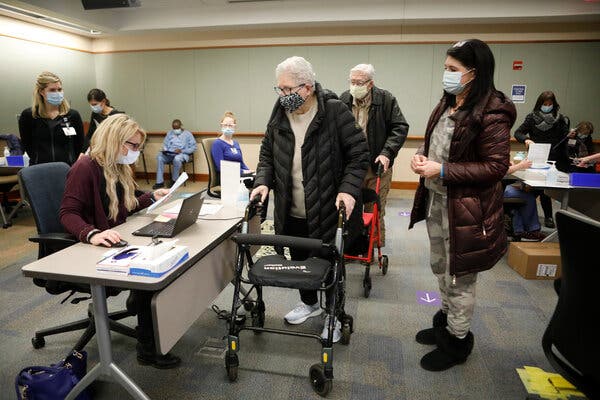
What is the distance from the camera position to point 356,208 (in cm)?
217

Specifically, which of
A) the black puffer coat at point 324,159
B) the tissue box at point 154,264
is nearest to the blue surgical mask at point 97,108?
the black puffer coat at point 324,159

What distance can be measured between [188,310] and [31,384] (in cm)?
69

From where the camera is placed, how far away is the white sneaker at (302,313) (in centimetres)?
256

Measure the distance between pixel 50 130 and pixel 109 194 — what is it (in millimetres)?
2469

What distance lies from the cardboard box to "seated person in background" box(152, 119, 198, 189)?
18.2 feet

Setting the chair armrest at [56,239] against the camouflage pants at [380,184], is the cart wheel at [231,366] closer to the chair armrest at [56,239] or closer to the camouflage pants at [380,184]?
the chair armrest at [56,239]

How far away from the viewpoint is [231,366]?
6.55ft

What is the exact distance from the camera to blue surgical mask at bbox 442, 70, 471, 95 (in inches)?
72.1

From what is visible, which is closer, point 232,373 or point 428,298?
point 232,373

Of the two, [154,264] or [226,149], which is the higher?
[226,149]

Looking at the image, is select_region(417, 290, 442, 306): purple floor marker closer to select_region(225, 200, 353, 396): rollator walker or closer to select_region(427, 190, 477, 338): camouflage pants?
select_region(427, 190, 477, 338): camouflage pants

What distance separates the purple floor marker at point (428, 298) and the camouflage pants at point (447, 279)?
74 centimetres

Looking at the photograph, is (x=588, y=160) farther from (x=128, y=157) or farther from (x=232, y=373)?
(x=128, y=157)

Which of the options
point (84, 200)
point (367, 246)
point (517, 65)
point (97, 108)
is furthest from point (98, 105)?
point (517, 65)
